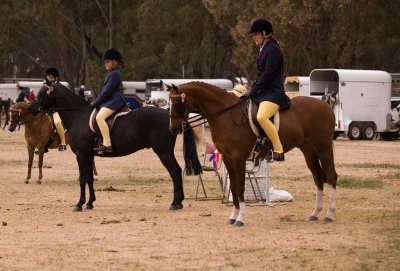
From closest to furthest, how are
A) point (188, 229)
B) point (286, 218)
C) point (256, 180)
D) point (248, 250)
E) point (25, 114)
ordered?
point (248, 250)
point (188, 229)
point (286, 218)
point (256, 180)
point (25, 114)

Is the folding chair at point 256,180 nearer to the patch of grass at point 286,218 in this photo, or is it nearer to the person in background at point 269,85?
the patch of grass at point 286,218

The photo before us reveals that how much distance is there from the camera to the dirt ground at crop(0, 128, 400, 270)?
1107cm

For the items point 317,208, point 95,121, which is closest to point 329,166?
point 317,208

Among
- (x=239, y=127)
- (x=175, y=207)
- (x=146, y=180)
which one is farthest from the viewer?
(x=146, y=180)

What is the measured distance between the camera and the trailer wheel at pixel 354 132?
47.2m

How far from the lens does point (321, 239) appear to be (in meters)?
12.9

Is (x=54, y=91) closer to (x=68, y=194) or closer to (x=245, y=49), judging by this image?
(x=68, y=194)

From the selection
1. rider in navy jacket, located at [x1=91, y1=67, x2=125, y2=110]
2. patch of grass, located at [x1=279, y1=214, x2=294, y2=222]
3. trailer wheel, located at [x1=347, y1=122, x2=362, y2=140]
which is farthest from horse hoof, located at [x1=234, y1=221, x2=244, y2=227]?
trailer wheel, located at [x1=347, y1=122, x2=362, y2=140]

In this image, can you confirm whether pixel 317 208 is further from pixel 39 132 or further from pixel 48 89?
pixel 39 132

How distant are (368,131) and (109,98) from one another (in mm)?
31079

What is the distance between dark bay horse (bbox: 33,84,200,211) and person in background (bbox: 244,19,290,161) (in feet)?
9.46

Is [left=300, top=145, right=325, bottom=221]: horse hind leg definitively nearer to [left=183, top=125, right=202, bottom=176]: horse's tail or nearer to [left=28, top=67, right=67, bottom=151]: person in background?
[left=183, top=125, right=202, bottom=176]: horse's tail

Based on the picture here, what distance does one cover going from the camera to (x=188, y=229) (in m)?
14.1

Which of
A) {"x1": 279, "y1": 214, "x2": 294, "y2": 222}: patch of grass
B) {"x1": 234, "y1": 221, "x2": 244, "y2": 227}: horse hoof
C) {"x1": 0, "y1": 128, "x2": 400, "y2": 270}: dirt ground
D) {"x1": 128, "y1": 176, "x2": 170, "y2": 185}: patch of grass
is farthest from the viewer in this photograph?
{"x1": 128, "y1": 176, "x2": 170, "y2": 185}: patch of grass
